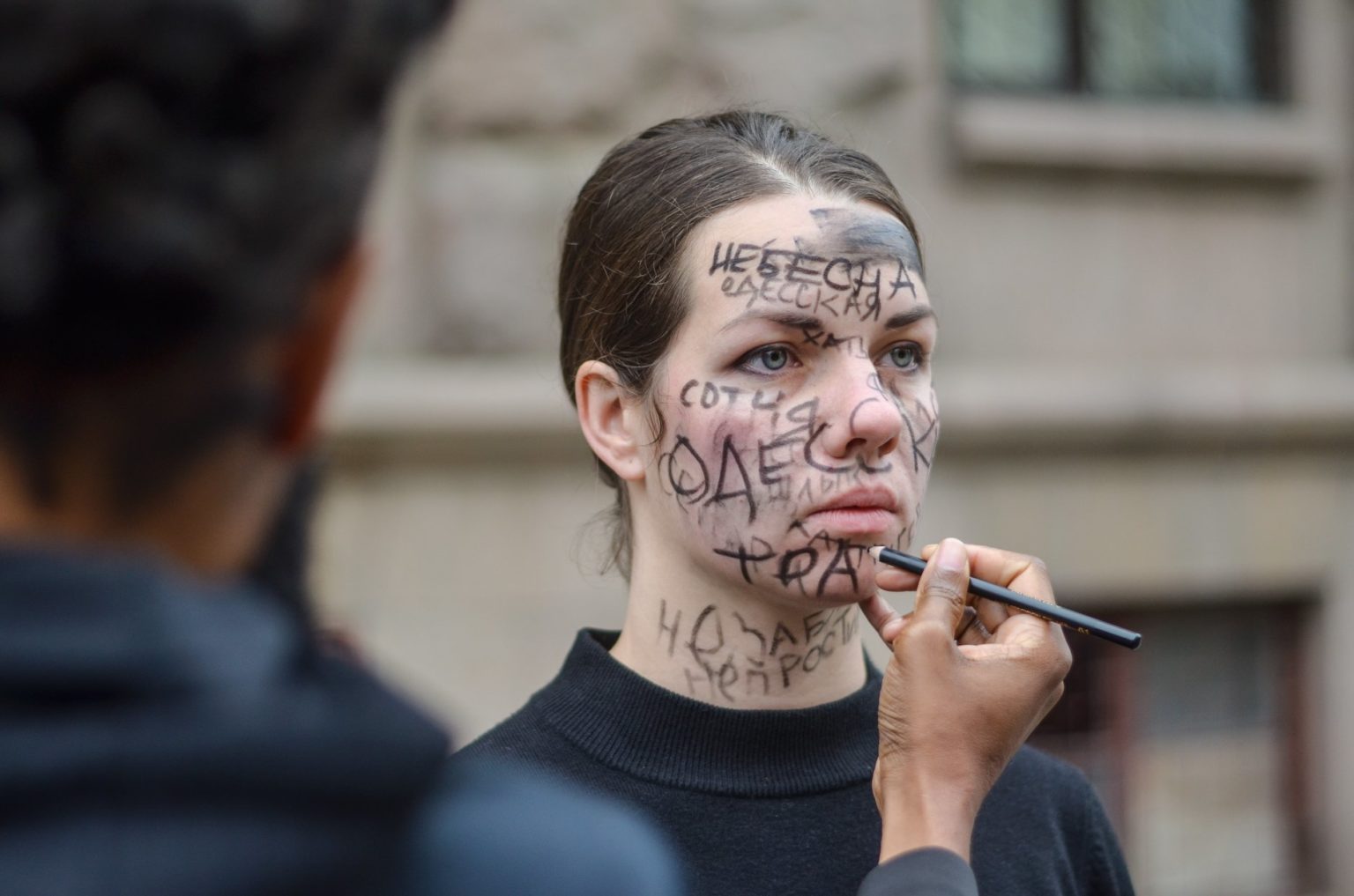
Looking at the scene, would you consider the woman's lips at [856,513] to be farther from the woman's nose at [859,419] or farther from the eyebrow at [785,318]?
the eyebrow at [785,318]

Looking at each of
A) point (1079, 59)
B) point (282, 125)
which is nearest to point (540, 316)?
point (1079, 59)

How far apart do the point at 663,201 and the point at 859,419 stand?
1.35ft

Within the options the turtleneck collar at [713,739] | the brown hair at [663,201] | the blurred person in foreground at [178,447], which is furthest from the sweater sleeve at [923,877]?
the brown hair at [663,201]

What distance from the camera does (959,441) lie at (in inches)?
176

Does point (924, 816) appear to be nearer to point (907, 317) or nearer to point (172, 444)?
point (907, 317)

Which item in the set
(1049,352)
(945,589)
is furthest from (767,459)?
(1049,352)

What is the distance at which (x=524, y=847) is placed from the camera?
82cm

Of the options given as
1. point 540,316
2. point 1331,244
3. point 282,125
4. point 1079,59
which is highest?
point 1079,59

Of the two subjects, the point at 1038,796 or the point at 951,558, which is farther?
the point at 1038,796

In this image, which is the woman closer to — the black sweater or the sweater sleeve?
the black sweater

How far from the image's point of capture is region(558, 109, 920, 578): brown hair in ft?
6.20

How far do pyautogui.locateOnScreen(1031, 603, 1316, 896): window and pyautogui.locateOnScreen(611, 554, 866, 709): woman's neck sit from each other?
3.12 m

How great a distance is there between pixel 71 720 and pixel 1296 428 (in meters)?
4.73

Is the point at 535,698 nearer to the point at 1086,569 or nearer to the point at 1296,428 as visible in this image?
the point at 1086,569
